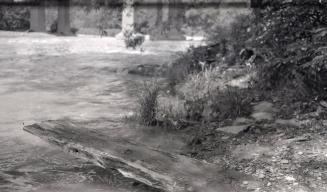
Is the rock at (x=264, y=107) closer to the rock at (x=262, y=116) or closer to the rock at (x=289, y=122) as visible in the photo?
the rock at (x=262, y=116)

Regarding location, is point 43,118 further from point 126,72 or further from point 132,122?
point 126,72

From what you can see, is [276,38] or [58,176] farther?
[276,38]

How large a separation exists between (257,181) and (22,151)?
2406mm

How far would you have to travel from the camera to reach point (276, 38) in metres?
6.91

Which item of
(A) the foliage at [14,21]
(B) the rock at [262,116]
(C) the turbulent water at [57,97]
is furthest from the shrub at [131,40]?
(A) the foliage at [14,21]

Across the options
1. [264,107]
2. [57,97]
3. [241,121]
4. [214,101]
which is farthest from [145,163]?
[57,97]

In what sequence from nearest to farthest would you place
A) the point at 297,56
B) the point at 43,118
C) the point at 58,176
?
1. the point at 58,176
2. the point at 297,56
3. the point at 43,118

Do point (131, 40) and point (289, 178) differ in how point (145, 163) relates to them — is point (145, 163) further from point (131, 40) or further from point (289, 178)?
point (131, 40)

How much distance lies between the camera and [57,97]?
8.00m

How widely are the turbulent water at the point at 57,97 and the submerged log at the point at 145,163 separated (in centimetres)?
18

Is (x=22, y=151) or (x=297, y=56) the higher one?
(x=297, y=56)

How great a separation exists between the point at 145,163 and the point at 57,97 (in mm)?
4291

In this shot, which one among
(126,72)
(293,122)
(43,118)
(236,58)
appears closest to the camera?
(293,122)

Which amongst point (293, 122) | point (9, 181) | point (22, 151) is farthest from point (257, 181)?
point (22, 151)
